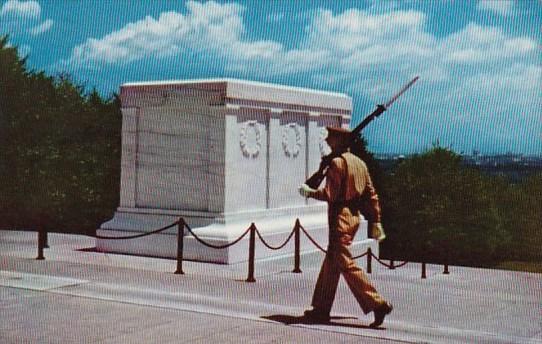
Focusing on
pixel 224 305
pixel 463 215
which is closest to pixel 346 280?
pixel 224 305

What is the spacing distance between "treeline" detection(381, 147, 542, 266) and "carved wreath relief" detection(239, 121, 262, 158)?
1296cm

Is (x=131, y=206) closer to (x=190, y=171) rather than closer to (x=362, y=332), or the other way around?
(x=190, y=171)

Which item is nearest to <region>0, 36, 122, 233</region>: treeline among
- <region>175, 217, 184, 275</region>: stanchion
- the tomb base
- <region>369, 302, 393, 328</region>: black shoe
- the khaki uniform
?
the tomb base

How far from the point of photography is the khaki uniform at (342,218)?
7.18 metres

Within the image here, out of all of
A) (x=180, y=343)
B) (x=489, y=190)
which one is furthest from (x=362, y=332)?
(x=489, y=190)

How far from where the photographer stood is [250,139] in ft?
40.7

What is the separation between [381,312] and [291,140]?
660 cm

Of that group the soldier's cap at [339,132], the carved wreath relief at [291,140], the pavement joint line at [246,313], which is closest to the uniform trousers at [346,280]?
the pavement joint line at [246,313]

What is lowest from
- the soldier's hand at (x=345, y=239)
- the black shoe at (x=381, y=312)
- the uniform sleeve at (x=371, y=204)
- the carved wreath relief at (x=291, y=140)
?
the black shoe at (x=381, y=312)

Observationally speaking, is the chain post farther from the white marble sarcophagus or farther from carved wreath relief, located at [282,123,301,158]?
carved wreath relief, located at [282,123,301,158]

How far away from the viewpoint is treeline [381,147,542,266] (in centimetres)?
2584

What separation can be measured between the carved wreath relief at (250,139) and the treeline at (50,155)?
8.07m

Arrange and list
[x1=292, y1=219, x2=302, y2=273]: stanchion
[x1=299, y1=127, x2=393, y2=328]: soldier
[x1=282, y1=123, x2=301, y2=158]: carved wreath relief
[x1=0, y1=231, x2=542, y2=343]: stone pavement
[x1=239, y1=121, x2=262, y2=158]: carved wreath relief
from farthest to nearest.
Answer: [x1=282, y1=123, x2=301, y2=158]: carved wreath relief, [x1=239, y1=121, x2=262, y2=158]: carved wreath relief, [x1=292, y1=219, x2=302, y2=273]: stanchion, [x1=299, y1=127, x2=393, y2=328]: soldier, [x1=0, y1=231, x2=542, y2=343]: stone pavement

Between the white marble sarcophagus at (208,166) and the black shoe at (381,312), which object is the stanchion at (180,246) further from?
the black shoe at (381,312)
